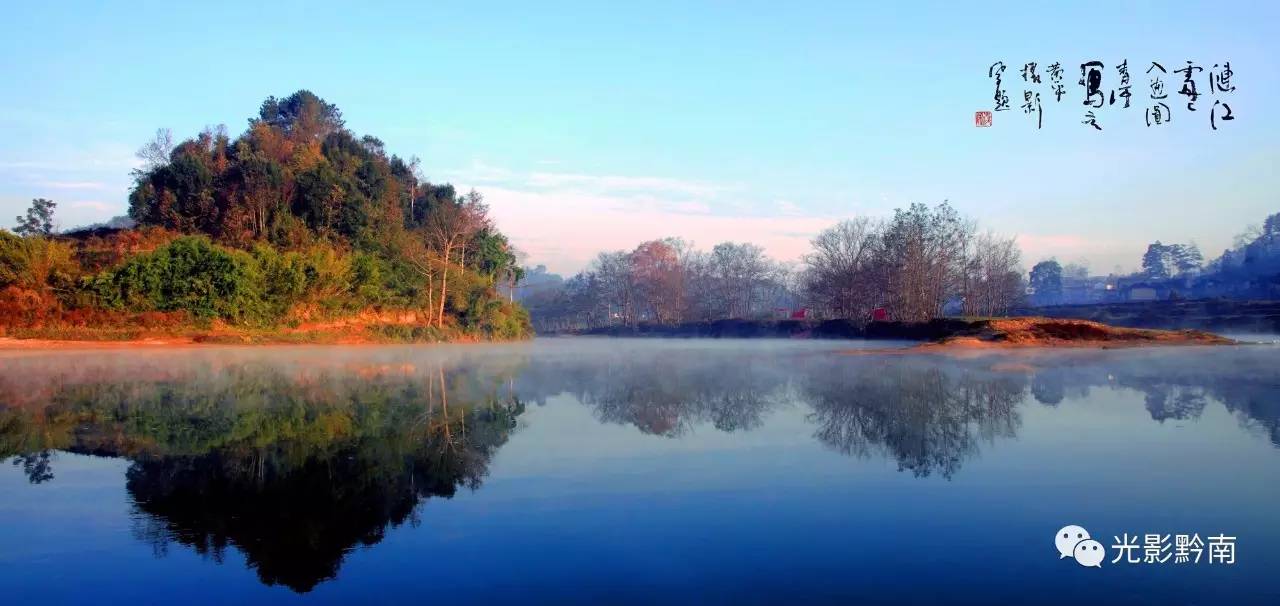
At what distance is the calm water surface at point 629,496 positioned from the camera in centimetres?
358

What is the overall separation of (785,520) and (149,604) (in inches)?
125

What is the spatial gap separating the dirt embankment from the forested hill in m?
23.7

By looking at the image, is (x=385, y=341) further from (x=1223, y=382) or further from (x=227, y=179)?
(x=1223, y=382)

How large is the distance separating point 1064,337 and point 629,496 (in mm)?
28415

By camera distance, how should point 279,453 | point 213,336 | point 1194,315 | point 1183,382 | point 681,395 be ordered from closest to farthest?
point 279,453, point 681,395, point 1183,382, point 213,336, point 1194,315

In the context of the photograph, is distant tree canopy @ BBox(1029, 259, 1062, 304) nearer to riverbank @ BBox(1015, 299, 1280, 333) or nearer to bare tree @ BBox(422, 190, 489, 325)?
riverbank @ BBox(1015, 299, 1280, 333)

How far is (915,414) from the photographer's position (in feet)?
29.5

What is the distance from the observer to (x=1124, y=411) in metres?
9.39

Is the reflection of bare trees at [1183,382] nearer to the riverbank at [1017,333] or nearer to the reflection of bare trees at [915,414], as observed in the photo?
the reflection of bare trees at [915,414]

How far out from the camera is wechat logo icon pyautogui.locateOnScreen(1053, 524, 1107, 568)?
12.8ft

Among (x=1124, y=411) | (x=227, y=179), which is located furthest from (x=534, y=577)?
(x=227, y=179)

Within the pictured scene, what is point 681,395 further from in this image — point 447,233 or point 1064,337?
point 447,233

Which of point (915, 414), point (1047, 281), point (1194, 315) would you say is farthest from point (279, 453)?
point (1047, 281)

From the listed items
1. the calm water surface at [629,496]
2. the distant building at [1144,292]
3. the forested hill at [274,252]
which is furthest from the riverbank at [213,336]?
the distant building at [1144,292]
